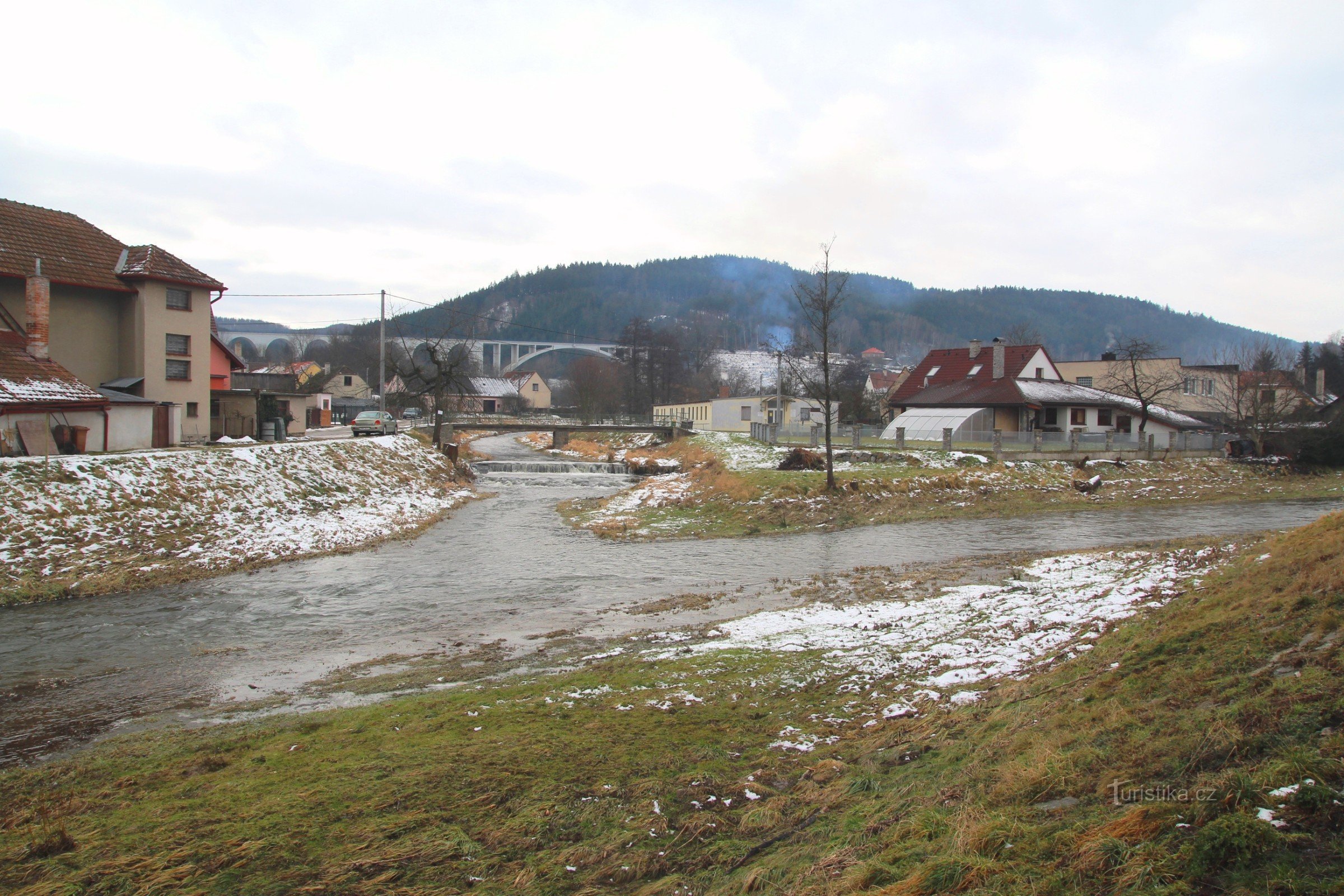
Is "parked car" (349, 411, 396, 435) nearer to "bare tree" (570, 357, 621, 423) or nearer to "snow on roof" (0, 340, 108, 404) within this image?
"snow on roof" (0, 340, 108, 404)

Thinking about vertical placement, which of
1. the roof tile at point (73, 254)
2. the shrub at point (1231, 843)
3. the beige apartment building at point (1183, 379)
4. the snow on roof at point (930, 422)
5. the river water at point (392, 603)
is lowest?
the river water at point (392, 603)

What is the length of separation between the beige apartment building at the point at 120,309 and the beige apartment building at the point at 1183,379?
64.1m

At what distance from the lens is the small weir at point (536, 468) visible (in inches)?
2071

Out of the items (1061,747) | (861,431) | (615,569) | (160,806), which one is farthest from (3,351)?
(861,431)

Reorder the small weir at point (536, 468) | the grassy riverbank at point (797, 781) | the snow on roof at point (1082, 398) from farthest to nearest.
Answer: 1. the small weir at point (536, 468)
2. the snow on roof at point (1082, 398)
3. the grassy riverbank at point (797, 781)

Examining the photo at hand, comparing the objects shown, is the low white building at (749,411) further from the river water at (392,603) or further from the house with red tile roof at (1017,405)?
the river water at (392,603)

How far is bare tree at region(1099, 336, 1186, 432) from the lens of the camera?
59.4 meters

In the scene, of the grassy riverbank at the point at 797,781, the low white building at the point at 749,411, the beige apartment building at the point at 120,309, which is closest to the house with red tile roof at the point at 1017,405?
the low white building at the point at 749,411

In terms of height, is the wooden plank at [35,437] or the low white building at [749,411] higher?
the low white building at [749,411]

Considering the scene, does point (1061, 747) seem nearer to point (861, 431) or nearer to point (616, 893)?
point (616, 893)

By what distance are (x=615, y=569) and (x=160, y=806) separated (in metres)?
15.1

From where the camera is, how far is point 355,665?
12.4 m

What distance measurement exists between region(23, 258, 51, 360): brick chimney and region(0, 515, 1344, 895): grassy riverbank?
1074 inches

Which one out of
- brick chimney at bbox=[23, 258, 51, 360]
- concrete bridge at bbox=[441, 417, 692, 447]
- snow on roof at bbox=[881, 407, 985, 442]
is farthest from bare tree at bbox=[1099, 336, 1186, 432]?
brick chimney at bbox=[23, 258, 51, 360]
